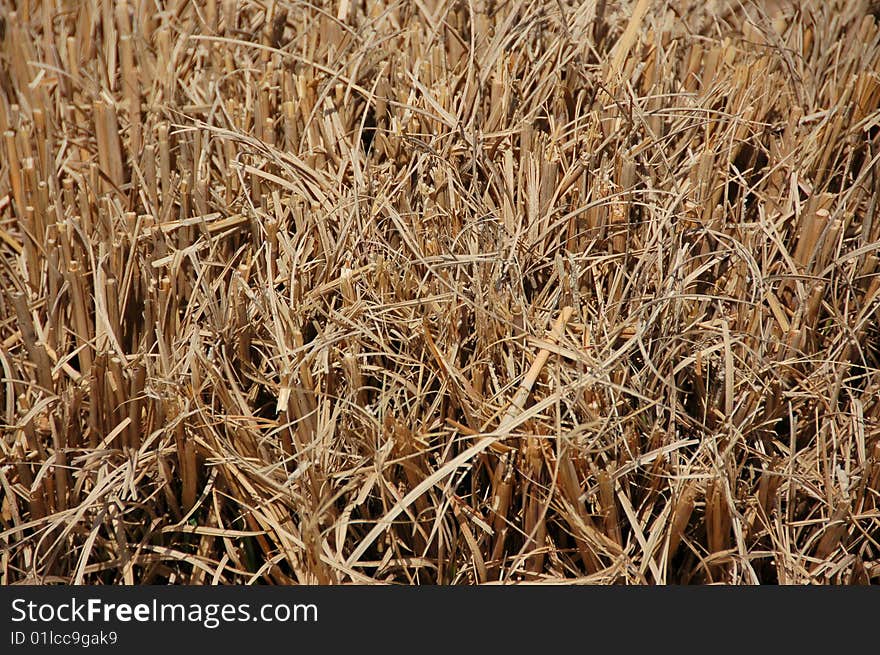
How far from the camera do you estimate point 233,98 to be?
1.45 metres

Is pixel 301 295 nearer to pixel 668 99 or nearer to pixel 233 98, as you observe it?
pixel 233 98

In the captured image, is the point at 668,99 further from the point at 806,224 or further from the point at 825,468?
the point at 825,468

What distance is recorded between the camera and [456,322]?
1.16m

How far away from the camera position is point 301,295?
1.22m

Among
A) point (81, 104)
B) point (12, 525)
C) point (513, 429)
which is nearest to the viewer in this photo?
point (513, 429)

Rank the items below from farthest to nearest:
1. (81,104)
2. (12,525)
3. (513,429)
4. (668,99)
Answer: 1. (81,104)
2. (668,99)
3. (12,525)
4. (513,429)

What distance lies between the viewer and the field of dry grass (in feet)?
3.66

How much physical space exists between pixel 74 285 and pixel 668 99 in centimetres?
95

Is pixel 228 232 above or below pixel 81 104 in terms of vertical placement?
below

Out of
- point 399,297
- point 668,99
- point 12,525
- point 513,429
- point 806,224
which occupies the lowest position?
point 12,525

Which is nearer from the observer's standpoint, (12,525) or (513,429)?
(513,429)

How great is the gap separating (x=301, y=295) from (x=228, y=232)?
171mm

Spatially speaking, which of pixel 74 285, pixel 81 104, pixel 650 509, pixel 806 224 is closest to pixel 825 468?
pixel 650 509

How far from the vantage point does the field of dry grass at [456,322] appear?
112 centimetres
